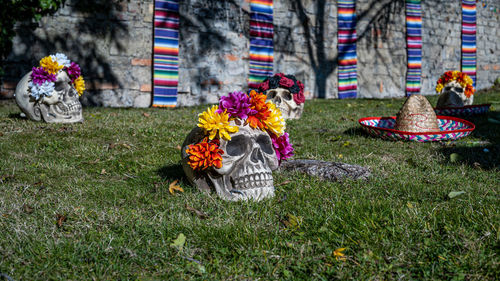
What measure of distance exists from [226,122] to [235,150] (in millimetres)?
199

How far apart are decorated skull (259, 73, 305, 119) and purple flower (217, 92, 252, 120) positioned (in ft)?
12.9

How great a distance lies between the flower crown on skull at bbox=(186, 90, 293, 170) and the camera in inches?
102

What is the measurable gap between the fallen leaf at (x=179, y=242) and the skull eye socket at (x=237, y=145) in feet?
Answer: 2.38

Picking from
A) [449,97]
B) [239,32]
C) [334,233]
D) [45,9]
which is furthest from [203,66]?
[334,233]

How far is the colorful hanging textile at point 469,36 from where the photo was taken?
42.2ft

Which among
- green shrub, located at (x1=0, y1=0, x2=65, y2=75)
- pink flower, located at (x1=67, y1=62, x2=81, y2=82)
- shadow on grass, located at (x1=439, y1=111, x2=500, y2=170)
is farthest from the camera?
green shrub, located at (x1=0, y1=0, x2=65, y2=75)

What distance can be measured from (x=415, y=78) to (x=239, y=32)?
19.4 feet

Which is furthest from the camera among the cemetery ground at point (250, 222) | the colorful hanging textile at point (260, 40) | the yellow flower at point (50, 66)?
the colorful hanging textile at point (260, 40)

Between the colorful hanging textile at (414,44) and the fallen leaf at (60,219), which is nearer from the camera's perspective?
the fallen leaf at (60,219)

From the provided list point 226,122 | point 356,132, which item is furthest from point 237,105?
point 356,132

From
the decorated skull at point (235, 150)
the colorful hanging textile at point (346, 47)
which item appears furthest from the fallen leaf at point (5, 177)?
the colorful hanging textile at point (346, 47)

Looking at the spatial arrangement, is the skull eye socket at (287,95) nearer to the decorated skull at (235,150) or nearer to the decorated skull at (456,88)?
the decorated skull at (456,88)

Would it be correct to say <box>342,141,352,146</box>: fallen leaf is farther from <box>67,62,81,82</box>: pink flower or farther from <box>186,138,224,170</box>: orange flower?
<box>67,62,81,82</box>: pink flower

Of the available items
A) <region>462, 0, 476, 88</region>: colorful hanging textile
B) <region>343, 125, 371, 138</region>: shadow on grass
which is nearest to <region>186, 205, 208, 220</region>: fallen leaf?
<region>343, 125, 371, 138</region>: shadow on grass
